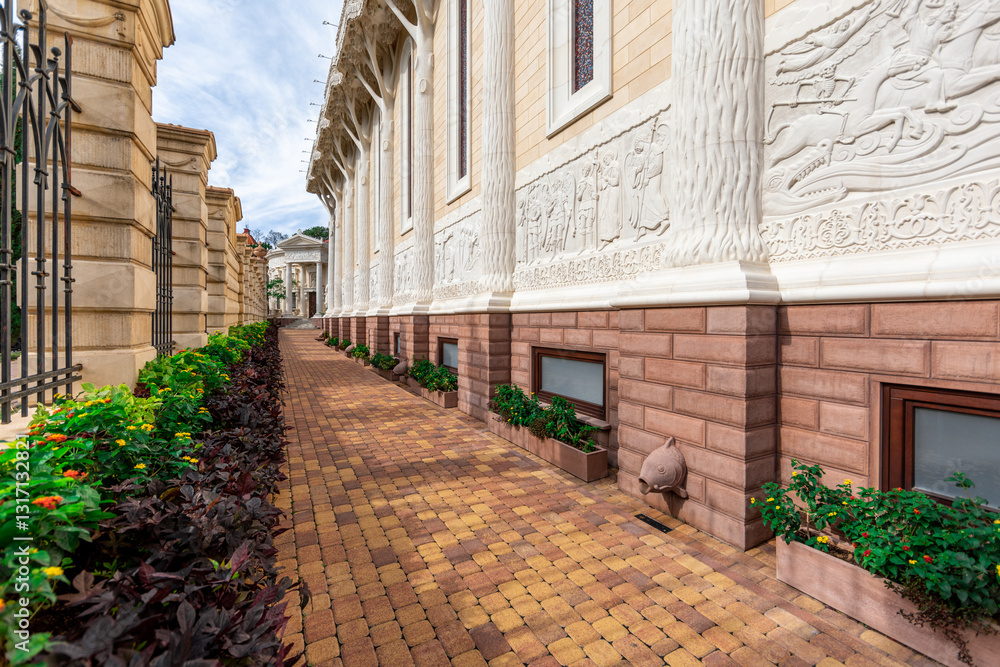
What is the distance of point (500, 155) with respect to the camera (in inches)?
319

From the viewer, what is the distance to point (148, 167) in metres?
4.12

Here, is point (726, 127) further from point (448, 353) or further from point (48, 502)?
point (448, 353)

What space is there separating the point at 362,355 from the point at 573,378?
12240 millimetres

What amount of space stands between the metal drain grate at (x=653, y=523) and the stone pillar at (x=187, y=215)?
6724 millimetres

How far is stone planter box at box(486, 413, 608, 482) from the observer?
5129 millimetres

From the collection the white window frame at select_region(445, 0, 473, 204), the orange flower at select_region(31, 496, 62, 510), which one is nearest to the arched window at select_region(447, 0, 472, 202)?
the white window frame at select_region(445, 0, 473, 204)

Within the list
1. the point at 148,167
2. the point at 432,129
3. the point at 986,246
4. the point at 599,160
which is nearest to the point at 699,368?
the point at 986,246

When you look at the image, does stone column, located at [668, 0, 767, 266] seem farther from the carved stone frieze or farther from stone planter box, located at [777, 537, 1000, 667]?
stone planter box, located at [777, 537, 1000, 667]

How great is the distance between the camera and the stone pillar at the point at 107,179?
3400 mm

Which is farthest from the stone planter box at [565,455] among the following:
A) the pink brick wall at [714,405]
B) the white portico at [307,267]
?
the white portico at [307,267]

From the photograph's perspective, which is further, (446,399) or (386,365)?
(386,365)

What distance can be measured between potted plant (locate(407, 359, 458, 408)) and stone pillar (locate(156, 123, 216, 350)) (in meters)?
4.34

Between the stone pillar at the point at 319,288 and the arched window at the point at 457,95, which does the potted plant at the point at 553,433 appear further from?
the stone pillar at the point at 319,288

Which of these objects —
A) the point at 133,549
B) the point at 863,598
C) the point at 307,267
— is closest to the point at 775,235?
the point at 863,598
